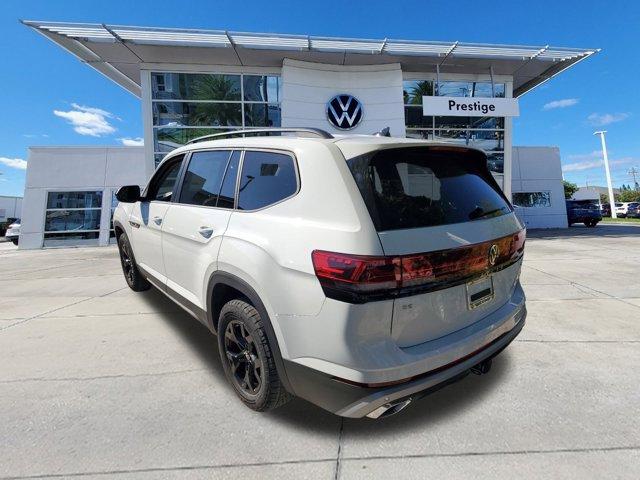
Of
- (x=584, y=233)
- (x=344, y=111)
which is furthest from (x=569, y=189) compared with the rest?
(x=344, y=111)

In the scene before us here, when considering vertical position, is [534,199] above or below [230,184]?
above

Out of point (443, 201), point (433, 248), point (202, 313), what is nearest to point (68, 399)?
point (202, 313)

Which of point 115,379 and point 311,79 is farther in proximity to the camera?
point 311,79

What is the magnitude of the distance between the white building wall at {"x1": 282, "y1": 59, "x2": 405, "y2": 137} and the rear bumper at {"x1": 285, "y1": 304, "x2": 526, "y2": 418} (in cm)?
1115

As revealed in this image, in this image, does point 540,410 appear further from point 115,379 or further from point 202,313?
point 115,379

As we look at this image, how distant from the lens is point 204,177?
2818 millimetres

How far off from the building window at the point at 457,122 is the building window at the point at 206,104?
5238 millimetres

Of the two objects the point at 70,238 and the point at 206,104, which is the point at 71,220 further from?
the point at 206,104

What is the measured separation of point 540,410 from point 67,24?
13.4 m

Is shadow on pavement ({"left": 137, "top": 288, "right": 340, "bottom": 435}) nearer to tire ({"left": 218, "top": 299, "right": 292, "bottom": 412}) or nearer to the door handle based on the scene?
tire ({"left": 218, "top": 299, "right": 292, "bottom": 412})

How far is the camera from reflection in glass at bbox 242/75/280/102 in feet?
40.9

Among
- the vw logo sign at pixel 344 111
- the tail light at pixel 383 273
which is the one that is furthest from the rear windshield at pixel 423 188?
the vw logo sign at pixel 344 111

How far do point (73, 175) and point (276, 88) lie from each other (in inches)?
387

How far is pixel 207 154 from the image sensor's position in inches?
114
